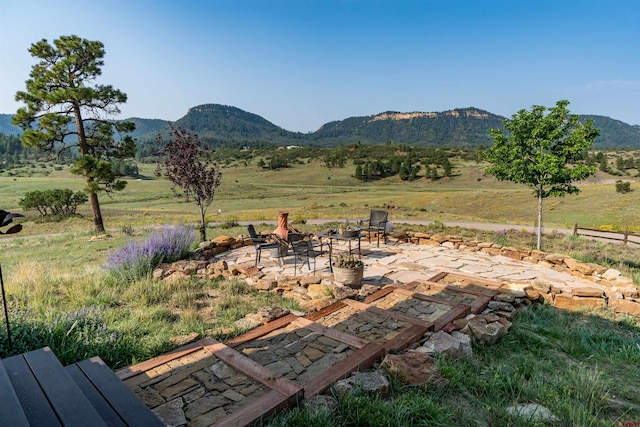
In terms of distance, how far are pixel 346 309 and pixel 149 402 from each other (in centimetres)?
264

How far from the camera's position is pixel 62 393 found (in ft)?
6.24

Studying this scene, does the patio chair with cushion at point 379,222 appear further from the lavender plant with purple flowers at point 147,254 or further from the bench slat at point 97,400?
the bench slat at point 97,400

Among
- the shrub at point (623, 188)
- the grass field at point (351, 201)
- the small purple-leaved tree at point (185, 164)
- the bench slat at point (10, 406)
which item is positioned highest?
the small purple-leaved tree at point (185, 164)

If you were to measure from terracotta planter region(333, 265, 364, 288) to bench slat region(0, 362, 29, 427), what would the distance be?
168 inches

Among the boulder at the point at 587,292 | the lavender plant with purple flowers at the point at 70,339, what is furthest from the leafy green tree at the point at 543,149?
the lavender plant with purple flowers at the point at 70,339

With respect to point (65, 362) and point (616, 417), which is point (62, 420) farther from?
point (616, 417)

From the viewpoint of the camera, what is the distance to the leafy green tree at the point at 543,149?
9.15 m

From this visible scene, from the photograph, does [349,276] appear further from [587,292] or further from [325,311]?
[587,292]

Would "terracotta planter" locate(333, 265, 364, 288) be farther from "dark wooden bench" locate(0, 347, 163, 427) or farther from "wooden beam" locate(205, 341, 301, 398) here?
"dark wooden bench" locate(0, 347, 163, 427)

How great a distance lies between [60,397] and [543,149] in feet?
37.0

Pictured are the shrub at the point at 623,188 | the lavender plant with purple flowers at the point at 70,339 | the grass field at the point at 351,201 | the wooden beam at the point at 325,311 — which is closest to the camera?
the lavender plant with purple flowers at the point at 70,339

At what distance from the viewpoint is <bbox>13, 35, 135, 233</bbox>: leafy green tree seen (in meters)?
14.1

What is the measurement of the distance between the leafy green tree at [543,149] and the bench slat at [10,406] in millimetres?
10965

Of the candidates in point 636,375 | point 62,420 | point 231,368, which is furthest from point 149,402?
point 636,375
